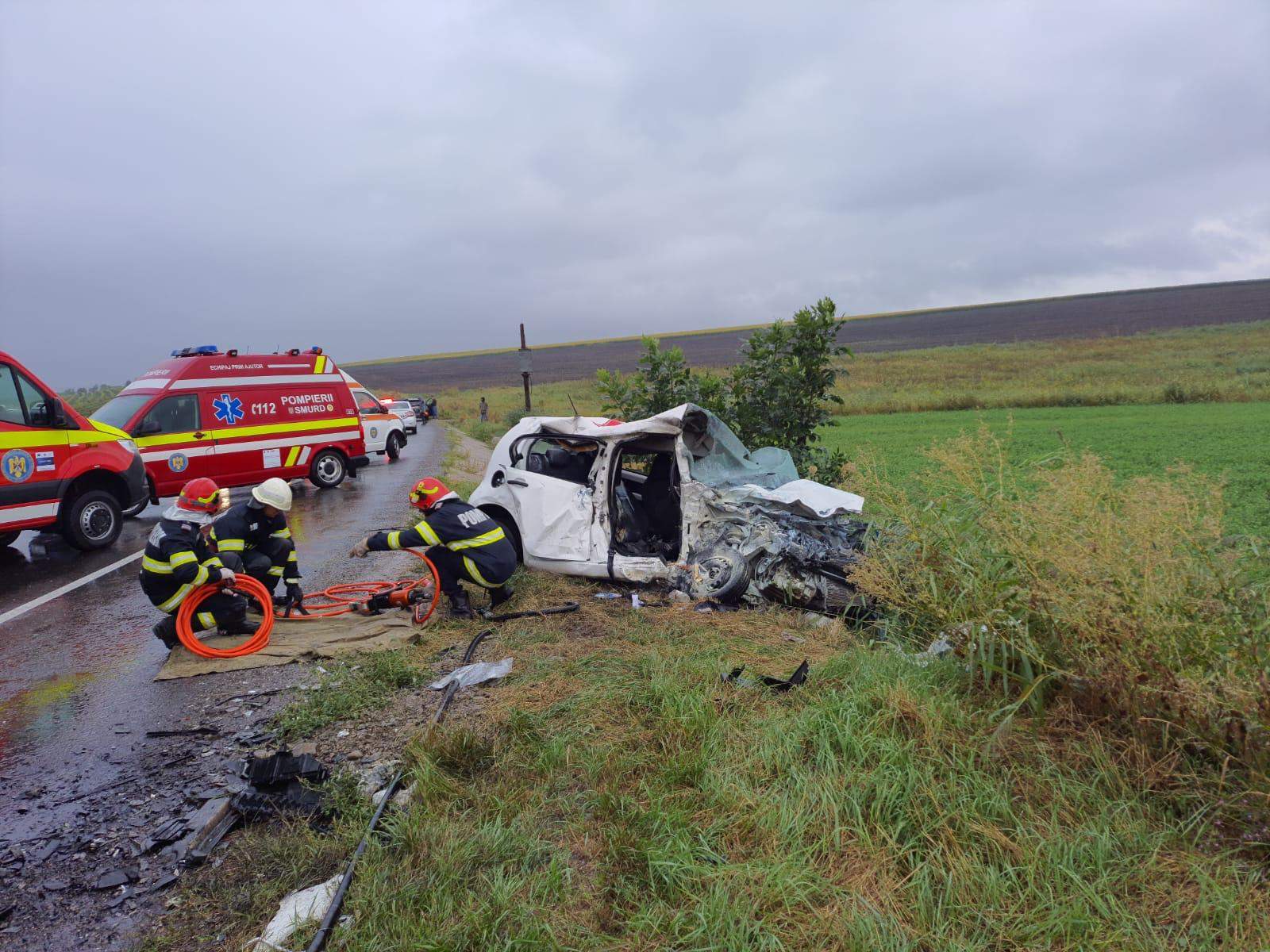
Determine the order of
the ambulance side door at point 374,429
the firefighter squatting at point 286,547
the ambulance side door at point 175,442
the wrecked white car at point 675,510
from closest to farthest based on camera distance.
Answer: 1. the firefighter squatting at point 286,547
2. the wrecked white car at point 675,510
3. the ambulance side door at point 175,442
4. the ambulance side door at point 374,429

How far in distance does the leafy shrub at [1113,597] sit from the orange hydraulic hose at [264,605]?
3.98 meters

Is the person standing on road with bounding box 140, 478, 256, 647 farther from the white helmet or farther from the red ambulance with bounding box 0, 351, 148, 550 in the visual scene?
the red ambulance with bounding box 0, 351, 148, 550

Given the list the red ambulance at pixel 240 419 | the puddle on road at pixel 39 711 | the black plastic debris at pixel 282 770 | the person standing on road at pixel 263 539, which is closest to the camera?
the black plastic debris at pixel 282 770

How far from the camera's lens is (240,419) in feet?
42.2

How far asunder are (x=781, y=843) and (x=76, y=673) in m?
5.11

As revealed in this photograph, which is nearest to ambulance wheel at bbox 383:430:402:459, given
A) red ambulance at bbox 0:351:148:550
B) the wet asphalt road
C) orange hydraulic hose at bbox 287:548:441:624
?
the wet asphalt road

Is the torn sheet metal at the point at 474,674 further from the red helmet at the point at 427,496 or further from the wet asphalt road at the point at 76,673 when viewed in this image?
the red helmet at the point at 427,496

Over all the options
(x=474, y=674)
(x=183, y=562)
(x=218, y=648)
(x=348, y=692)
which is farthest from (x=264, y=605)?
(x=474, y=674)

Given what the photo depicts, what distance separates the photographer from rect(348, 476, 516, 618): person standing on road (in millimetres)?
6352

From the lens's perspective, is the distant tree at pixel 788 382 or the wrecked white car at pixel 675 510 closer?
the wrecked white car at pixel 675 510

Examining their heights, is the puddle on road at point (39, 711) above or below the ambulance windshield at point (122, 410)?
below

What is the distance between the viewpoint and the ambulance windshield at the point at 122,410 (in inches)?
453

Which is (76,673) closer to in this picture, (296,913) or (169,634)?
(169,634)

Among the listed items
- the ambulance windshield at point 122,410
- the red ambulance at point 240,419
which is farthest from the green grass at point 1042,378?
the ambulance windshield at point 122,410
